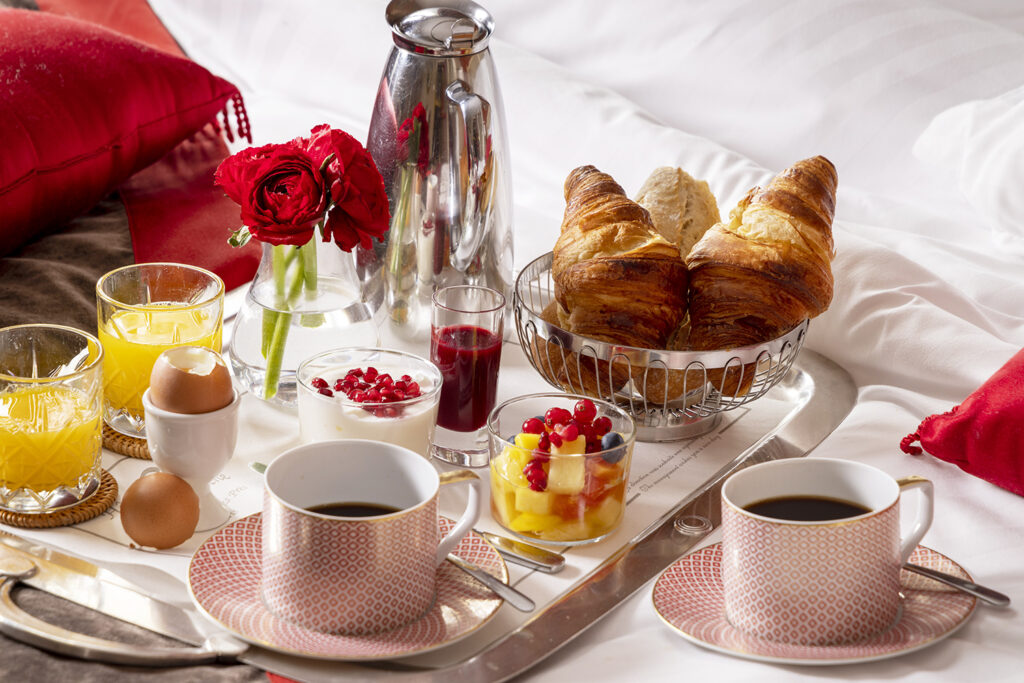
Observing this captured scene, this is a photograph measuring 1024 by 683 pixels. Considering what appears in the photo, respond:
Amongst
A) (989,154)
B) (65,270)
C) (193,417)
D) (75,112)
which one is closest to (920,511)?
(193,417)

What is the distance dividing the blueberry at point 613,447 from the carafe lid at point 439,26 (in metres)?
0.44

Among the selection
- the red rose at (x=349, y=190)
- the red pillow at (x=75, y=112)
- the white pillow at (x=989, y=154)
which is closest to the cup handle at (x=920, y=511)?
the red rose at (x=349, y=190)

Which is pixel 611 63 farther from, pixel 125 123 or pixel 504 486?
pixel 504 486

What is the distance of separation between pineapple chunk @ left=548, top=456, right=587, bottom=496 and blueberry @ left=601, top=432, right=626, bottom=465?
0.07 feet

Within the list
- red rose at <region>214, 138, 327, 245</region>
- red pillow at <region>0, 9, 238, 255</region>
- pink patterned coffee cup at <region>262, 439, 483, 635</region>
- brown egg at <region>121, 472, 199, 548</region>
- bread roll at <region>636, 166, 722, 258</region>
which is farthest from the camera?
red pillow at <region>0, 9, 238, 255</region>

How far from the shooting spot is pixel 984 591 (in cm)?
84

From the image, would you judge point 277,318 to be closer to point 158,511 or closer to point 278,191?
point 278,191

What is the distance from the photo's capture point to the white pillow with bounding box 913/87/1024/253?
59.5 inches

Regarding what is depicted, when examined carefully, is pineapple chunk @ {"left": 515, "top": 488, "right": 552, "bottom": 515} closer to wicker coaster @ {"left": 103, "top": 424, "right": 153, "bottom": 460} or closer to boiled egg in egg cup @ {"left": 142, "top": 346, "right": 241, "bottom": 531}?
boiled egg in egg cup @ {"left": 142, "top": 346, "right": 241, "bottom": 531}

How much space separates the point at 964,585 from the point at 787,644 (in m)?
0.15

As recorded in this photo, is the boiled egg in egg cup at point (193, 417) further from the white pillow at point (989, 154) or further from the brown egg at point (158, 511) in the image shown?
the white pillow at point (989, 154)

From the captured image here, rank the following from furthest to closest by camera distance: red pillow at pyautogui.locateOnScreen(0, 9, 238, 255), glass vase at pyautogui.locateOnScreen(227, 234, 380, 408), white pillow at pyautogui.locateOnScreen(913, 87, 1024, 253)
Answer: white pillow at pyautogui.locateOnScreen(913, 87, 1024, 253), red pillow at pyautogui.locateOnScreen(0, 9, 238, 255), glass vase at pyautogui.locateOnScreen(227, 234, 380, 408)

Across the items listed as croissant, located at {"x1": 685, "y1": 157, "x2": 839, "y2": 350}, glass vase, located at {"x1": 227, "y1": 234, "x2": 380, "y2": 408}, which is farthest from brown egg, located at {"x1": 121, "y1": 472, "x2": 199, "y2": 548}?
croissant, located at {"x1": 685, "y1": 157, "x2": 839, "y2": 350}

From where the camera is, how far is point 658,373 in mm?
1059
